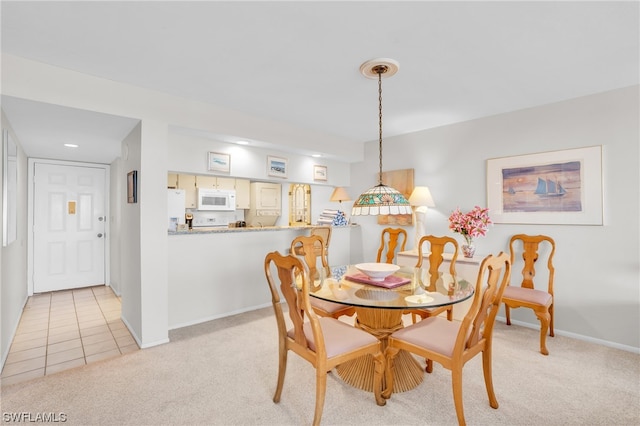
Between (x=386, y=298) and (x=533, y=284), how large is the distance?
7.50ft

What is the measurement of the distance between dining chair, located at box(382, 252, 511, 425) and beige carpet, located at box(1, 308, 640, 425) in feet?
0.66

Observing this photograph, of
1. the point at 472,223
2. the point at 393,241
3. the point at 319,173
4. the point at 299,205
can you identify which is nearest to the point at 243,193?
the point at 299,205

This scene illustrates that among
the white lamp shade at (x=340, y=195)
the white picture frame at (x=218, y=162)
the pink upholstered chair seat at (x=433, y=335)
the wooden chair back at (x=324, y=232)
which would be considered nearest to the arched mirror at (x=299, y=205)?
the white lamp shade at (x=340, y=195)

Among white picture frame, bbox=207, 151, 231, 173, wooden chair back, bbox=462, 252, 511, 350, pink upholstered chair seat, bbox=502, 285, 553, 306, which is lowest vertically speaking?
pink upholstered chair seat, bbox=502, 285, 553, 306

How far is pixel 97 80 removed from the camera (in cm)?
257

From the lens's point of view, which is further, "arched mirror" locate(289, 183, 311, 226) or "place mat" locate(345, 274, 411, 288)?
"arched mirror" locate(289, 183, 311, 226)

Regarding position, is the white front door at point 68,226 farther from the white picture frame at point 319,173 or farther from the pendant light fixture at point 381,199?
the pendant light fixture at point 381,199

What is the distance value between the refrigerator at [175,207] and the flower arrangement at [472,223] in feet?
10.9

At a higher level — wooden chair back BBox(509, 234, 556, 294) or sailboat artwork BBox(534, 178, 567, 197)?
sailboat artwork BBox(534, 178, 567, 197)

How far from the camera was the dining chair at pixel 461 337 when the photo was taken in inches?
67.1

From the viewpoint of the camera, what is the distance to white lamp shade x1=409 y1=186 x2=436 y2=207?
157 inches

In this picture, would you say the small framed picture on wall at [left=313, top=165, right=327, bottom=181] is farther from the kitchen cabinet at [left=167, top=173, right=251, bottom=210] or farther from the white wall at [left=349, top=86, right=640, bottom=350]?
the white wall at [left=349, top=86, right=640, bottom=350]

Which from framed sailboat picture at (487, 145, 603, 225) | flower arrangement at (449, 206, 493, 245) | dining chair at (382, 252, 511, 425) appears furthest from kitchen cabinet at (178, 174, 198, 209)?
framed sailboat picture at (487, 145, 603, 225)

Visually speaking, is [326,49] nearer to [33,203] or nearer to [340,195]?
[340,195]
